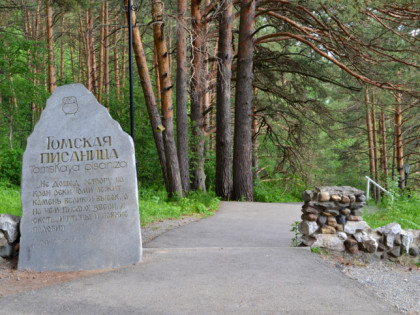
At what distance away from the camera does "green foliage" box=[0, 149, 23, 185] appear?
1627 centimetres

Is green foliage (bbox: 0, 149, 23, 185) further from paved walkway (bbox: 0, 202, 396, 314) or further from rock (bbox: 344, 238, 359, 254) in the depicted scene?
rock (bbox: 344, 238, 359, 254)

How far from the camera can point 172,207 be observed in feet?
38.2

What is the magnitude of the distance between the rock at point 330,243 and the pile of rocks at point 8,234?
4271 mm

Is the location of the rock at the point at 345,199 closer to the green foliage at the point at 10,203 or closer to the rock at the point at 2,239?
the rock at the point at 2,239

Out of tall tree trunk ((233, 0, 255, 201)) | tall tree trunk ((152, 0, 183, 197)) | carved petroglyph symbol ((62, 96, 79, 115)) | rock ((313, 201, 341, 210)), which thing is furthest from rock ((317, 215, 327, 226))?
tall tree trunk ((233, 0, 255, 201))

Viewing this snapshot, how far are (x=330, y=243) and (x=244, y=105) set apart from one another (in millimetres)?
9444

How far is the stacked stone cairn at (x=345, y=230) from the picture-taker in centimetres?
674

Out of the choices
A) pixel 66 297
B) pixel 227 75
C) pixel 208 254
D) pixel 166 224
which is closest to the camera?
pixel 66 297

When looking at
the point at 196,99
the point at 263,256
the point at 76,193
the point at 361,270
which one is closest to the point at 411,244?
the point at 361,270

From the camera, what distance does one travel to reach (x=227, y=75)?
1599cm

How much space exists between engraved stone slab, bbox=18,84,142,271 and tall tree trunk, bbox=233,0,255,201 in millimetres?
9850

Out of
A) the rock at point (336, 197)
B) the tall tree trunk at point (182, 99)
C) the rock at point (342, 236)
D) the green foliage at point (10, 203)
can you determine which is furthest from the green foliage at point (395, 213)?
the green foliage at point (10, 203)

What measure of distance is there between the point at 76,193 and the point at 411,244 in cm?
498

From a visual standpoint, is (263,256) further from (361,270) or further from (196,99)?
(196,99)
